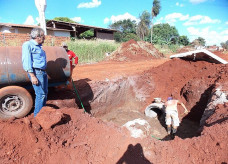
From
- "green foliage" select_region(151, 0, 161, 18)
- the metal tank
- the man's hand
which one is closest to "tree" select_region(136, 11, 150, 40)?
"green foliage" select_region(151, 0, 161, 18)

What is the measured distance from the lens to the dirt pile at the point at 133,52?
52.6 feet

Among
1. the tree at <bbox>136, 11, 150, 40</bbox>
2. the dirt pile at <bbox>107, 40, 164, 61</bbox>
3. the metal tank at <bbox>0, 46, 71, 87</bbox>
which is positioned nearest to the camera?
the metal tank at <bbox>0, 46, 71, 87</bbox>

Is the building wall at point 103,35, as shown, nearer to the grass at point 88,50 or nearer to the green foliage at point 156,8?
the grass at point 88,50

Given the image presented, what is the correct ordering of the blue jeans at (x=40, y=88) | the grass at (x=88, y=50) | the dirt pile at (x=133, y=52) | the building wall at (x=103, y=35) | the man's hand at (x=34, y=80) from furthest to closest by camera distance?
the building wall at (x=103, y=35) < the dirt pile at (x=133, y=52) < the grass at (x=88, y=50) < the blue jeans at (x=40, y=88) < the man's hand at (x=34, y=80)

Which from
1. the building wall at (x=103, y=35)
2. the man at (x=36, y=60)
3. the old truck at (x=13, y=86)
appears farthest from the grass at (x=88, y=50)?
the man at (x=36, y=60)

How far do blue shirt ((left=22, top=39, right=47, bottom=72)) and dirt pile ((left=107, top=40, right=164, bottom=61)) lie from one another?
1263cm

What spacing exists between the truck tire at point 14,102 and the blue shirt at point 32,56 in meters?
0.68

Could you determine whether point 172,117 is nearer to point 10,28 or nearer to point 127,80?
point 127,80

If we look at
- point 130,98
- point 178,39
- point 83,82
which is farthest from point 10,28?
point 178,39

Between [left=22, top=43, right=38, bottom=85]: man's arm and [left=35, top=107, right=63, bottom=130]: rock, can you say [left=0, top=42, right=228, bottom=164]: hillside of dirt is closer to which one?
[left=35, top=107, right=63, bottom=130]: rock

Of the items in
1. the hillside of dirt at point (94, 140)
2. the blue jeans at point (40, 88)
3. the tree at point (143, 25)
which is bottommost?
the hillside of dirt at point (94, 140)

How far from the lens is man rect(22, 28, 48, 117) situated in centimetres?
287

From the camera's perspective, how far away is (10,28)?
15.4 metres

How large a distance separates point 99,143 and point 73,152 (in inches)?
23.8
